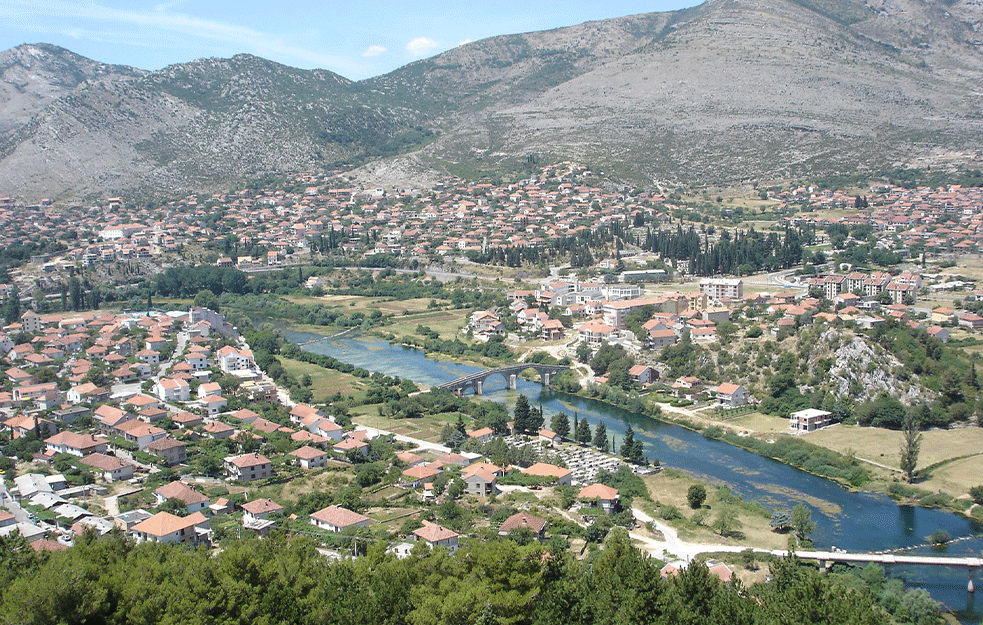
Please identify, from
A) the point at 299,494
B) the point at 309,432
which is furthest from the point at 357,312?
the point at 299,494

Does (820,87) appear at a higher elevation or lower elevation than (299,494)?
higher

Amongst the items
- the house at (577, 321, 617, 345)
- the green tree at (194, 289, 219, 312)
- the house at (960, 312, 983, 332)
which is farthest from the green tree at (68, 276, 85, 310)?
the house at (960, 312, 983, 332)

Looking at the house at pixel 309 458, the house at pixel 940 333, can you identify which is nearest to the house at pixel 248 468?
the house at pixel 309 458

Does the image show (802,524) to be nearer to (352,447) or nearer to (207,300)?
(352,447)

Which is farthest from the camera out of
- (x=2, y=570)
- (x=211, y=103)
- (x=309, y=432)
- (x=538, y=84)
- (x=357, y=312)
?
(x=538, y=84)

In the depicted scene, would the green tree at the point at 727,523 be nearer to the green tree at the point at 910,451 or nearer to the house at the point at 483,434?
the green tree at the point at 910,451

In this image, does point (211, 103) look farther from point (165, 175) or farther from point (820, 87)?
point (820, 87)
